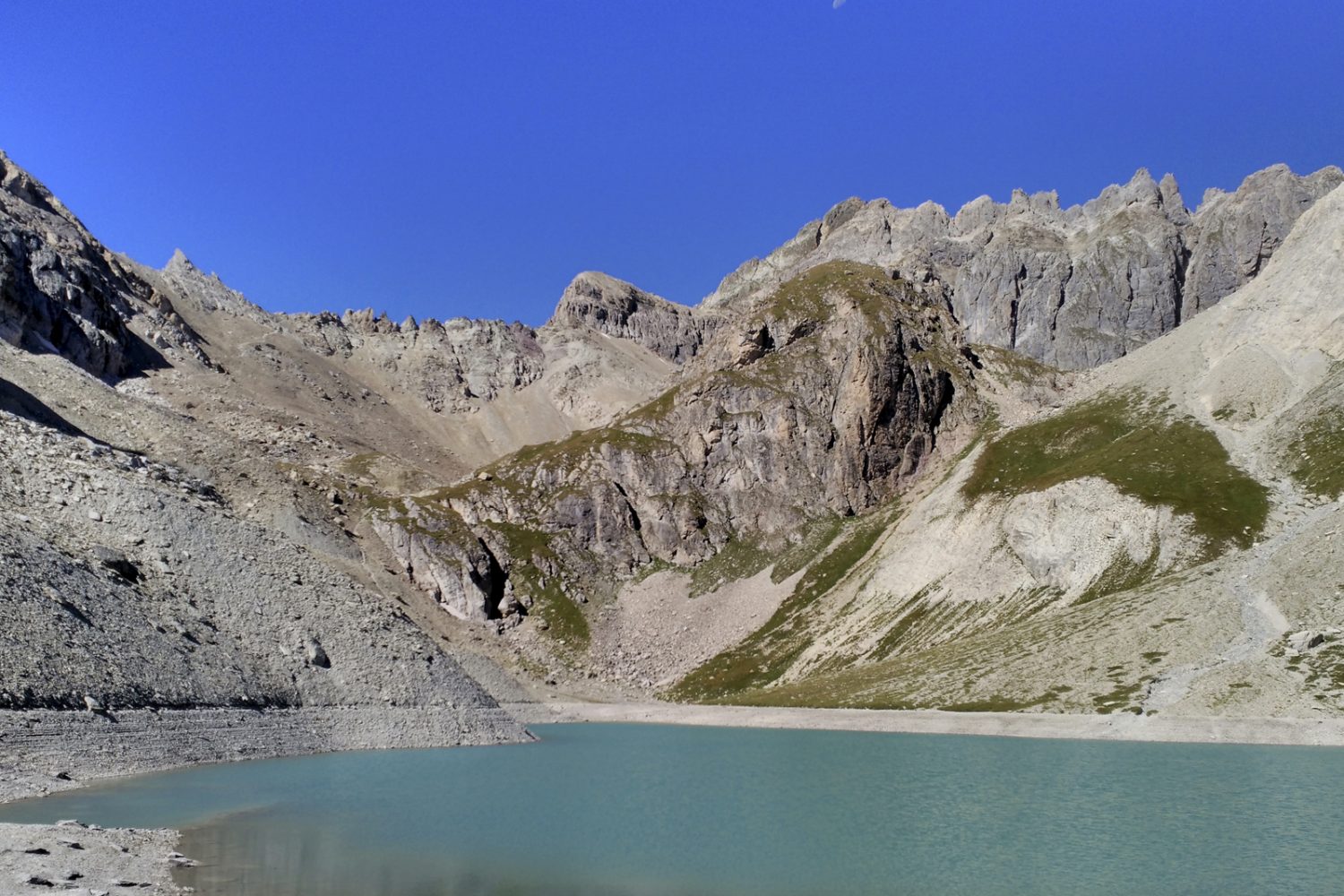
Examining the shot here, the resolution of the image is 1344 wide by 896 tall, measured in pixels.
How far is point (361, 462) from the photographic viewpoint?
197 meters

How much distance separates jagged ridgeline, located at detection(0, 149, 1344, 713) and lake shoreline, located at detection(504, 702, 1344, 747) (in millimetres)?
3416

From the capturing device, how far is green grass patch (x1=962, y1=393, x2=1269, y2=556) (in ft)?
378

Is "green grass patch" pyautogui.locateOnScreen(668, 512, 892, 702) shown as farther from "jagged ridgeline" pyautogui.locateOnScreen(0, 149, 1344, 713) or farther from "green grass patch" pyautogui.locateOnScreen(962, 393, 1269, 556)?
"green grass patch" pyautogui.locateOnScreen(962, 393, 1269, 556)

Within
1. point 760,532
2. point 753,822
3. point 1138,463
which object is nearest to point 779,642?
point 760,532

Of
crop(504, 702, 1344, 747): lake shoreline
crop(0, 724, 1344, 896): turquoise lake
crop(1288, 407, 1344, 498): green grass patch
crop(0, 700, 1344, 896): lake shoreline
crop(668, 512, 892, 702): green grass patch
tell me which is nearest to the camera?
crop(0, 700, 1344, 896): lake shoreline

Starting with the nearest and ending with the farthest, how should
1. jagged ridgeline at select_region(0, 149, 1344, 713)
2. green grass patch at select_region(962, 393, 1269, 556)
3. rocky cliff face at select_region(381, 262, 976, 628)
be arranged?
jagged ridgeline at select_region(0, 149, 1344, 713) < green grass patch at select_region(962, 393, 1269, 556) < rocky cliff face at select_region(381, 262, 976, 628)

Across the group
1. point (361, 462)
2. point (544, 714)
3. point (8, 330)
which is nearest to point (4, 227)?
point (8, 330)

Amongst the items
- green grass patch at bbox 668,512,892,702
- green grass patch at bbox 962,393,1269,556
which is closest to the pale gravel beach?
green grass patch at bbox 668,512,892,702

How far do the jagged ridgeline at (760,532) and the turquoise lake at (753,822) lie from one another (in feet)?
43.3

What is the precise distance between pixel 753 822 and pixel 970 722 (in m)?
52.7

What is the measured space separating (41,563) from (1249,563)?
113 meters

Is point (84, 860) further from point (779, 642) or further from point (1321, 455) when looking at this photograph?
point (1321, 455)

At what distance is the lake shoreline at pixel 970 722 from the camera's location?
76062 millimetres

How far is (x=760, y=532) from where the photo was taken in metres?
176
